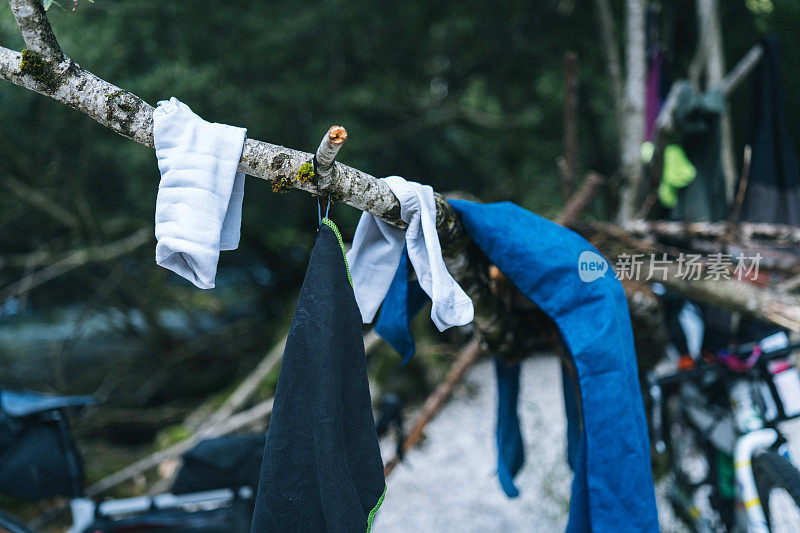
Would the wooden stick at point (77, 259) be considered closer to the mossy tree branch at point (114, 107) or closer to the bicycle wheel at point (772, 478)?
the mossy tree branch at point (114, 107)

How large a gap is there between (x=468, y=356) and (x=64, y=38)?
300cm

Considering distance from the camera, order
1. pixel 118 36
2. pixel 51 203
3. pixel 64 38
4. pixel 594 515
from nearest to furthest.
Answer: pixel 594 515 < pixel 64 38 < pixel 118 36 < pixel 51 203

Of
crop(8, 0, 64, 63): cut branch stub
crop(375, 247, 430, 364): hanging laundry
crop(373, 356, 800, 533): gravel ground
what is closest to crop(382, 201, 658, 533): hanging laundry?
crop(375, 247, 430, 364): hanging laundry

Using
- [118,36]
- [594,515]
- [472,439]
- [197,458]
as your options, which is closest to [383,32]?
[118,36]

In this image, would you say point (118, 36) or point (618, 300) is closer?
point (618, 300)

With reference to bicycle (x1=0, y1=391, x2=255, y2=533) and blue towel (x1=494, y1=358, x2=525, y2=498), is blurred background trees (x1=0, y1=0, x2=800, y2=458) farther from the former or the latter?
bicycle (x1=0, y1=391, x2=255, y2=533)

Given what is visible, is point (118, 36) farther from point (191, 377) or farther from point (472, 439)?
point (472, 439)

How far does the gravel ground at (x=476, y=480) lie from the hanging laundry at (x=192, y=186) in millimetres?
2214

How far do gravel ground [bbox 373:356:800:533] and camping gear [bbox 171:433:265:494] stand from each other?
125cm

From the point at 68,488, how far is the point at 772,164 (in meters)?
3.57

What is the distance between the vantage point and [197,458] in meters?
2.07

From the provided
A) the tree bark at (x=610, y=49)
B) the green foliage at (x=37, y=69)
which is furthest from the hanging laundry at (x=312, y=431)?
the tree bark at (x=610, y=49)

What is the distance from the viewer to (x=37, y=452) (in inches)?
80.0

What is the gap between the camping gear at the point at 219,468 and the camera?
2.06 metres
